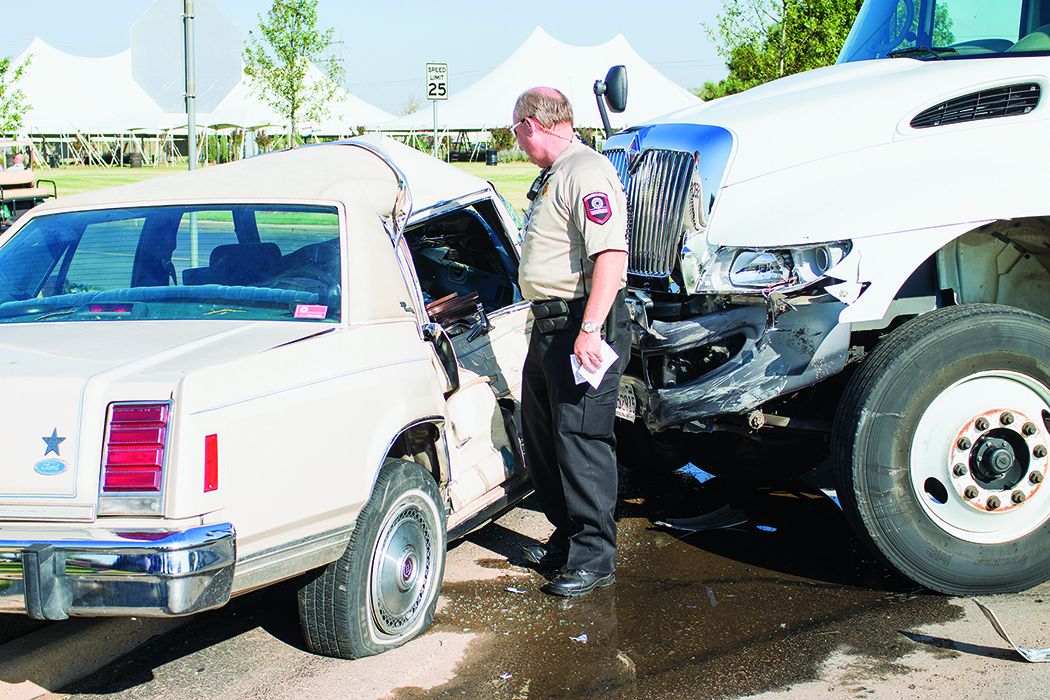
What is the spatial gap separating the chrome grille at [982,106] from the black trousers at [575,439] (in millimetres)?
1562

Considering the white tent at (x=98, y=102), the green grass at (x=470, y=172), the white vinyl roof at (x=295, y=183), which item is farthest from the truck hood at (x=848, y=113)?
the white tent at (x=98, y=102)

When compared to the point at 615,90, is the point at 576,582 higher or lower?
lower

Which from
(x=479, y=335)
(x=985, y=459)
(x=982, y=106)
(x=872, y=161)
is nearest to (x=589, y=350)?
(x=479, y=335)

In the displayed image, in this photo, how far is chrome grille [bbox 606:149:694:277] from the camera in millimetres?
4273

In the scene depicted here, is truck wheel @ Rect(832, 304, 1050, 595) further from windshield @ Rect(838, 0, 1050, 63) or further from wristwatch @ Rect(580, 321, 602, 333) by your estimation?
windshield @ Rect(838, 0, 1050, 63)

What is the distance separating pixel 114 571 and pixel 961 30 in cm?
450

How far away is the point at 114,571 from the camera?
2643 mm

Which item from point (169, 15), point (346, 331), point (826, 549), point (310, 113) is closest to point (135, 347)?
point (346, 331)

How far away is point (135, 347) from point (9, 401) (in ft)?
1.34

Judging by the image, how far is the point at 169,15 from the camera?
7.41 m

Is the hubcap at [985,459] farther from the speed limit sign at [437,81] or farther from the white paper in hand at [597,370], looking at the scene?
the speed limit sign at [437,81]

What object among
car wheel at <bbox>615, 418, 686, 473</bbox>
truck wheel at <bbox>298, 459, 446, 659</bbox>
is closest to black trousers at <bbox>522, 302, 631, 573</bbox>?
truck wheel at <bbox>298, 459, 446, 659</bbox>

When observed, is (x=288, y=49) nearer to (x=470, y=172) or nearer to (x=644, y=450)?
(x=470, y=172)

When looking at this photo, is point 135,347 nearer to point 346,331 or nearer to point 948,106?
point 346,331
